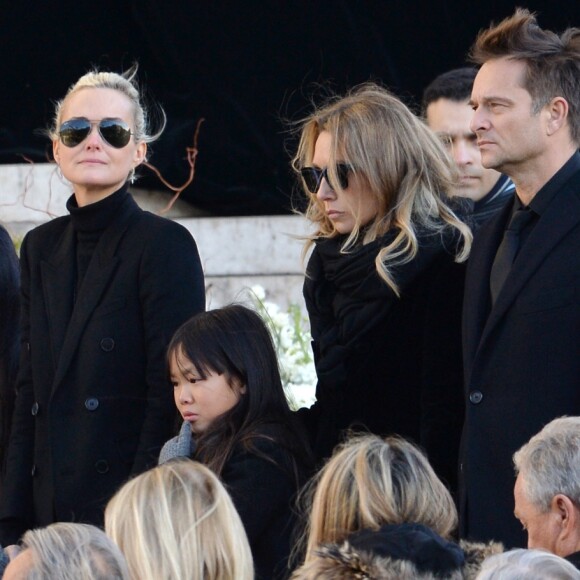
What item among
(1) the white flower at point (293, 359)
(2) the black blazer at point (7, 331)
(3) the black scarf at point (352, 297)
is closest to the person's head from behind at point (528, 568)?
(3) the black scarf at point (352, 297)

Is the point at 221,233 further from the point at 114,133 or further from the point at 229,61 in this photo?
Result: the point at 114,133

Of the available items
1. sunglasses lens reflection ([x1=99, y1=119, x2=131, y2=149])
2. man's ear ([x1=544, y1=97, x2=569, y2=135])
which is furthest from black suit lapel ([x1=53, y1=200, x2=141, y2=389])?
man's ear ([x1=544, y1=97, x2=569, y2=135])

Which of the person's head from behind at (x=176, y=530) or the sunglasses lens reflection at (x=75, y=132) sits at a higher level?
the sunglasses lens reflection at (x=75, y=132)

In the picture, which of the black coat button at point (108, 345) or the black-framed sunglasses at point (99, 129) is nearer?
the black coat button at point (108, 345)

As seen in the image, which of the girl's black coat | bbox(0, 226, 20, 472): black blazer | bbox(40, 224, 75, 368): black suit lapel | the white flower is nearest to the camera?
the girl's black coat

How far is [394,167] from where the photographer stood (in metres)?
4.02

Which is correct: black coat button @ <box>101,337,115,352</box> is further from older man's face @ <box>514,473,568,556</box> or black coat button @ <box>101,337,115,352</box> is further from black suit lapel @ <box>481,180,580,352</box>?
older man's face @ <box>514,473,568,556</box>

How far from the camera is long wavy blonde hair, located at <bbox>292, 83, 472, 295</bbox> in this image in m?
3.99

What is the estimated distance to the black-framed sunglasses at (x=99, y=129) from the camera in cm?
420

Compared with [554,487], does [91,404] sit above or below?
above

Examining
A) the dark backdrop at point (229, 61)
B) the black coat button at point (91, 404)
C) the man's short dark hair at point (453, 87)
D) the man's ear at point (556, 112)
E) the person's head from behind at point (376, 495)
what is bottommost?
the person's head from behind at point (376, 495)

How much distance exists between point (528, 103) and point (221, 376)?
111 cm

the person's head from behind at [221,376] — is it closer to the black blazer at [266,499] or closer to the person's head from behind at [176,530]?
the black blazer at [266,499]

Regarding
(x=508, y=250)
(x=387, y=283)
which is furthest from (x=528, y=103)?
(x=387, y=283)
